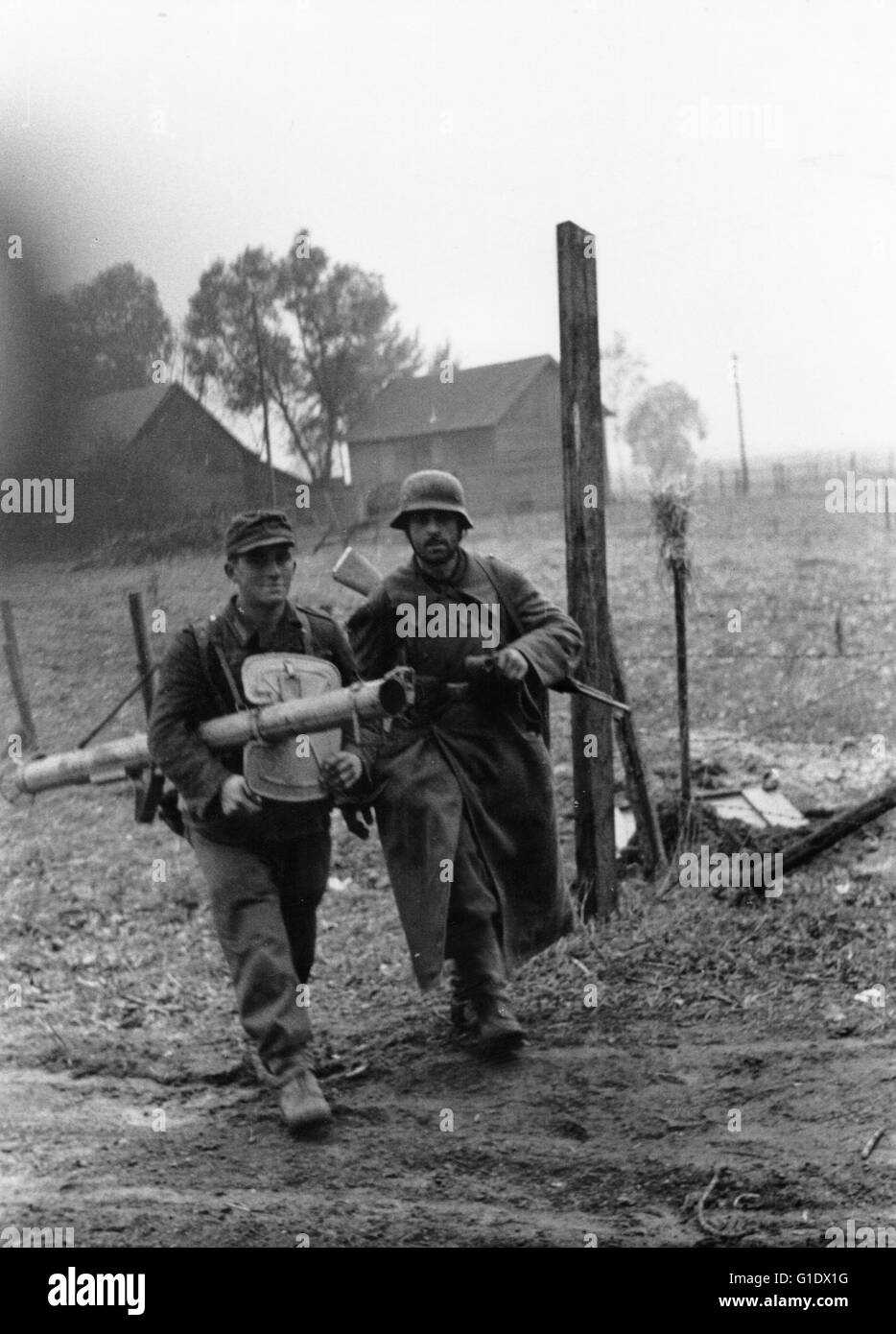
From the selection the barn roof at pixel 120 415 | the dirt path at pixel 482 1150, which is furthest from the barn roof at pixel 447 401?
the dirt path at pixel 482 1150

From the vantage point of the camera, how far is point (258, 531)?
4.45 m

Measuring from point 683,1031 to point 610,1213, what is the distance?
1.24m

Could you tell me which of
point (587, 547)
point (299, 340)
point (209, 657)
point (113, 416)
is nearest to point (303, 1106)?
point (209, 657)

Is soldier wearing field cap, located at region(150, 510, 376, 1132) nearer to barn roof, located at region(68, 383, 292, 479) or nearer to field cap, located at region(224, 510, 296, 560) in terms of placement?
field cap, located at region(224, 510, 296, 560)

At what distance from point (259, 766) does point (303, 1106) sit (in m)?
1.18

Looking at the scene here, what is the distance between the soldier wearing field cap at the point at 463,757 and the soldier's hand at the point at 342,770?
0.38 meters

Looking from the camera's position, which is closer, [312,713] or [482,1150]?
[482,1150]

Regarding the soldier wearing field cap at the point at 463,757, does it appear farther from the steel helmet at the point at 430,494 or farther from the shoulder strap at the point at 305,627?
the shoulder strap at the point at 305,627

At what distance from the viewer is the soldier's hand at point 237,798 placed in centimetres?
439

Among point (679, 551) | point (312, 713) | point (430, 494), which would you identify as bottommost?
point (312, 713)

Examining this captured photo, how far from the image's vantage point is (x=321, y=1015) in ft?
17.6

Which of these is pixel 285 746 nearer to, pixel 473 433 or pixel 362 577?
pixel 362 577
